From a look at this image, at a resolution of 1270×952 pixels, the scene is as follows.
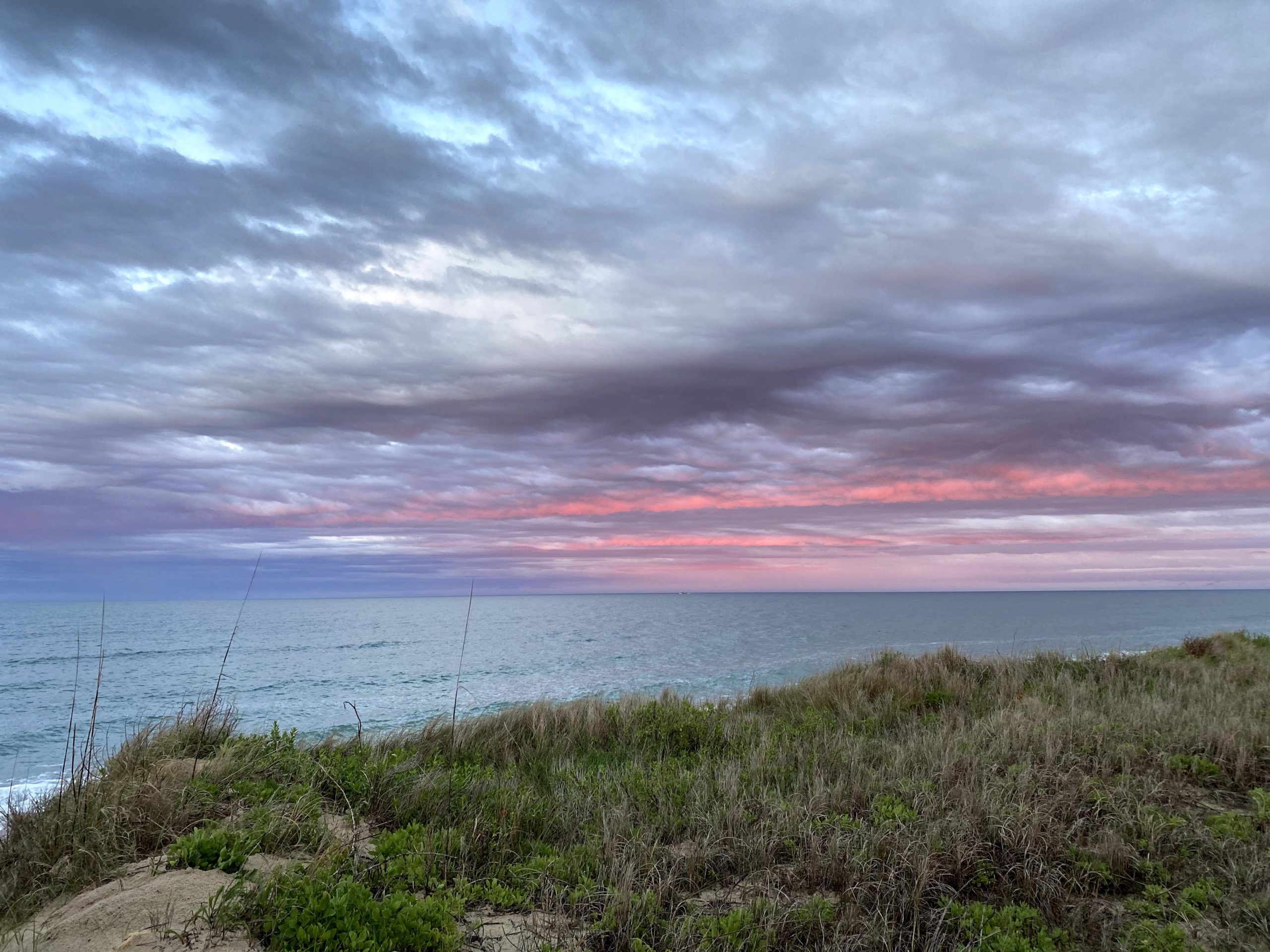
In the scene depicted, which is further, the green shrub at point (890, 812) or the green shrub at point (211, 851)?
the green shrub at point (890, 812)

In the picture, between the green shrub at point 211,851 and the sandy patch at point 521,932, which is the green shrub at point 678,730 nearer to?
the sandy patch at point 521,932

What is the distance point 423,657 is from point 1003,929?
41968mm

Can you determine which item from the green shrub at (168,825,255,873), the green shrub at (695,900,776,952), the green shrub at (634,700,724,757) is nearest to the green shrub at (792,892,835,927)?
the green shrub at (695,900,776,952)

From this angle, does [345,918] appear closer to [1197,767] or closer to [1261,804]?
[1261,804]

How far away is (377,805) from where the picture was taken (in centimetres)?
622

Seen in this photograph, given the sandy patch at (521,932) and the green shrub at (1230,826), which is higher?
the green shrub at (1230,826)

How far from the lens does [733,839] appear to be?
18.7ft

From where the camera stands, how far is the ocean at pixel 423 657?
73.4ft

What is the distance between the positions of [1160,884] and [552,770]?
637 centimetres

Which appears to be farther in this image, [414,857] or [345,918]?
[414,857]

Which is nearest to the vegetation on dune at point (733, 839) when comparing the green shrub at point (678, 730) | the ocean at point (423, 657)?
the green shrub at point (678, 730)

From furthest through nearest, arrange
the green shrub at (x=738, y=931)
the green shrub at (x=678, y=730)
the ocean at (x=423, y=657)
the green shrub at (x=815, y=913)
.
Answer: the ocean at (x=423, y=657), the green shrub at (x=678, y=730), the green shrub at (x=815, y=913), the green shrub at (x=738, y=931)

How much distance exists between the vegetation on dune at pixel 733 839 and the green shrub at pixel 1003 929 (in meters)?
0.02

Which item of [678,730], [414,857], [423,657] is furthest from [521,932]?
[423,657]
